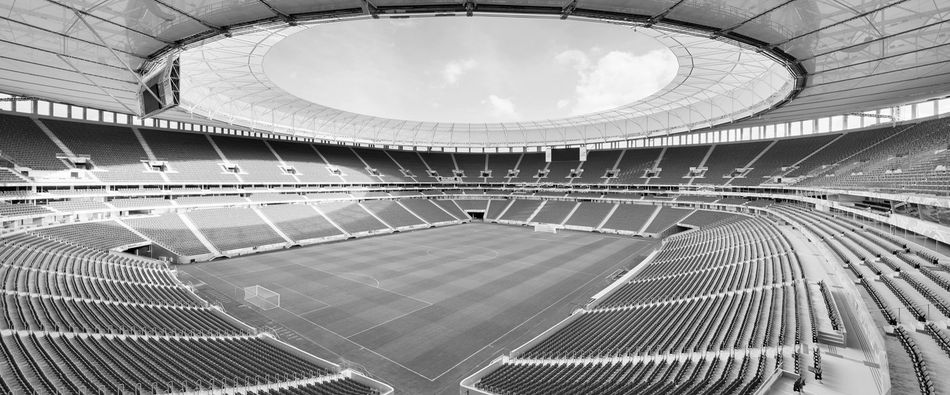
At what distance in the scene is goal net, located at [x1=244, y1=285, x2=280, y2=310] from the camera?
20.9 m

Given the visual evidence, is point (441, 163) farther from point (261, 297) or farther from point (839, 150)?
point (839, 150)

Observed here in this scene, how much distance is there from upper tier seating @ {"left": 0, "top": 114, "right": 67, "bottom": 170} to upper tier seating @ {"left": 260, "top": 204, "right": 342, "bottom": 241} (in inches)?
635

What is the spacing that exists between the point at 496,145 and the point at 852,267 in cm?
5154

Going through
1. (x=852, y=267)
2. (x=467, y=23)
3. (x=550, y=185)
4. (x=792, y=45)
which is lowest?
(x=852, y=267)

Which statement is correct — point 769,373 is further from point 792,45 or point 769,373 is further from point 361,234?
point 361,234

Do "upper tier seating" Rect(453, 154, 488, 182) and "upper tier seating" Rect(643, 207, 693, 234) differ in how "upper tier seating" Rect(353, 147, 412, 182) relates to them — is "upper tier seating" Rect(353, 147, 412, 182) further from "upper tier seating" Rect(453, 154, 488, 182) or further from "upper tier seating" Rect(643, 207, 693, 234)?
"upper tier seating" Rect(643, 207, 693, 234)

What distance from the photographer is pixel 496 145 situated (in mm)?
63594

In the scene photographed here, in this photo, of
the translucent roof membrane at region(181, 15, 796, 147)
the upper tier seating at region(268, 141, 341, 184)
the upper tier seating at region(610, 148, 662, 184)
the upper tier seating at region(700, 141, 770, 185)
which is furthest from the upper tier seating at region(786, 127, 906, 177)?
the upper tier seating at region(268, 141, 341, 184)

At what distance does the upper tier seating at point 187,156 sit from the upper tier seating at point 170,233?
→ 6158mm

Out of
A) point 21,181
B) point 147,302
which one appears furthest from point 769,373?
point 21,181

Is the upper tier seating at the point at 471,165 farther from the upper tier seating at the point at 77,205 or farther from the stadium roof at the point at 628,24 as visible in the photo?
the upper tier seating at the point at 77,205

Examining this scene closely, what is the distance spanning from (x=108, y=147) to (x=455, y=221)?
3719cm

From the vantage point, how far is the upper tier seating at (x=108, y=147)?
34312 millimetres

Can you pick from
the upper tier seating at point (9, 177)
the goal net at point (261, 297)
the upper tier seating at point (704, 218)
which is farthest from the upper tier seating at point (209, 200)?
the upper tier seating at point (704, 218)
